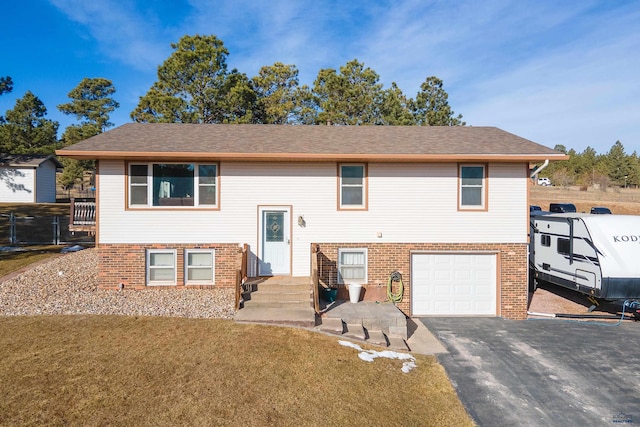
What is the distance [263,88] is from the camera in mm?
30172

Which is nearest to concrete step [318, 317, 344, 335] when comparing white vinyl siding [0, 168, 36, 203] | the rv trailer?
the rv trailer

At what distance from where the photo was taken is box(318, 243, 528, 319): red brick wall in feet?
35.1

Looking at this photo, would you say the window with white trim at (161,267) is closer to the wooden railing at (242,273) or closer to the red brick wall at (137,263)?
the red brick wall at (137,263)

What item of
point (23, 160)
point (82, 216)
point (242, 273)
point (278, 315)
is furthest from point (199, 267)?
point (23, 160)

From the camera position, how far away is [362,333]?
328 inches

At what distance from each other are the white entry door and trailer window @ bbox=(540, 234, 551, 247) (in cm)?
896

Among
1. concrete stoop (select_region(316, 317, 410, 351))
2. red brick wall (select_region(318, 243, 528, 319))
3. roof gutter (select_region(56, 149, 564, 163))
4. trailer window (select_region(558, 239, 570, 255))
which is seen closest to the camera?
concrete stoop (select_region(316, 317, 410, 351))

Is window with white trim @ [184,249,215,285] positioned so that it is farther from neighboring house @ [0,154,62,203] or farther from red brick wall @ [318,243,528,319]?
neighboring house @ [0,154,62,203]

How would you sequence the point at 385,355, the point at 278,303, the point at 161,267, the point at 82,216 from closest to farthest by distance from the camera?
the point at 385,355, the point at 278,303, the point at 161,267, the point at 82,216

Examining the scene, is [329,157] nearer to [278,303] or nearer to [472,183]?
[278,303]

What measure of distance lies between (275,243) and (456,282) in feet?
18.9

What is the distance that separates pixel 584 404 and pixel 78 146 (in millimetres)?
13171

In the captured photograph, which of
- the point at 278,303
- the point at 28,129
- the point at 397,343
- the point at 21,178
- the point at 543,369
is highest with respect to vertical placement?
the point at 28,129

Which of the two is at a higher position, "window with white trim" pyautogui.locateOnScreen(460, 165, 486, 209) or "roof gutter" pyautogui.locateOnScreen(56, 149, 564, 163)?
"roof gutter" pyautogui.locateOnScreen(56, 149, 564, 163)
